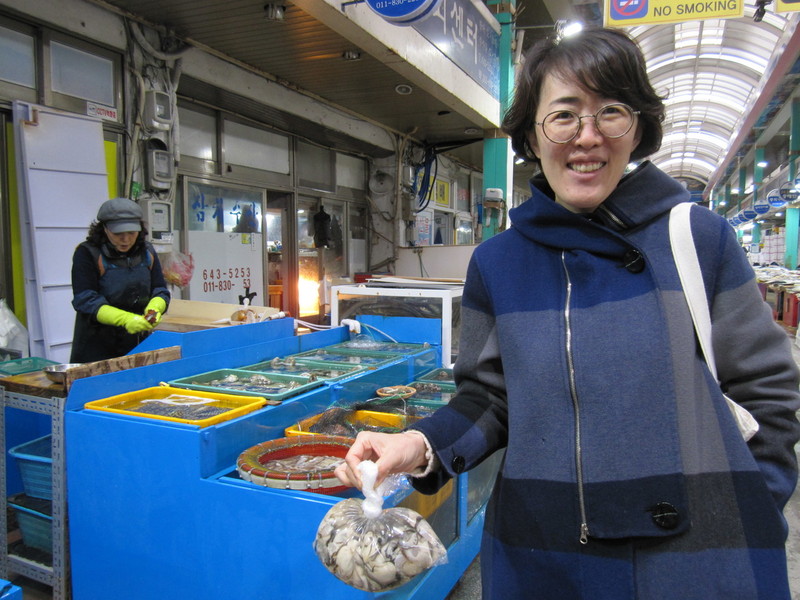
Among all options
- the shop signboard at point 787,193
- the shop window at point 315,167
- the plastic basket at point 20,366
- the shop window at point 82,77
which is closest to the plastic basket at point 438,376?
the plastic basket at point 20,366

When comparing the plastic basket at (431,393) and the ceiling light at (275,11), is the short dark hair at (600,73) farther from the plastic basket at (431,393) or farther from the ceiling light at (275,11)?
the ceiling light at (275,11)

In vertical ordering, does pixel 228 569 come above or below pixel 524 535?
below

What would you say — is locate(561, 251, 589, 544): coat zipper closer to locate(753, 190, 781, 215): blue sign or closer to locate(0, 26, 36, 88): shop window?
locate(0, 26, 36, 88): shop window

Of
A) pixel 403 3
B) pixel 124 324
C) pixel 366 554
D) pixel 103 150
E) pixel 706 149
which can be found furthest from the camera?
pixel 706 149

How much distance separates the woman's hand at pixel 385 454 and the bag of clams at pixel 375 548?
0.27ft

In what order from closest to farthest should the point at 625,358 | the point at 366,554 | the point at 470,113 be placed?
the point at 625,358 → the point at 366,554 → the point at 470,113

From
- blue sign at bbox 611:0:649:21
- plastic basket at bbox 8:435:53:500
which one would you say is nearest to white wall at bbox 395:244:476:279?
blue sign at bbox 611:0:649:21

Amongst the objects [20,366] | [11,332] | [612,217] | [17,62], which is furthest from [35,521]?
[17,62]

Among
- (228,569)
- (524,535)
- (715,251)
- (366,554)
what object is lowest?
(228,569)

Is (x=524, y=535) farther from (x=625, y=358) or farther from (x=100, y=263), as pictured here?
(x=100, y=263)

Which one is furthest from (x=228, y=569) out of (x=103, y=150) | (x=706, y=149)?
(x=706, y=149)

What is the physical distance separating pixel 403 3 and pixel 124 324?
293 cm

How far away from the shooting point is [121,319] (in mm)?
3498

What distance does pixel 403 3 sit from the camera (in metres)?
4.09
